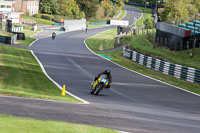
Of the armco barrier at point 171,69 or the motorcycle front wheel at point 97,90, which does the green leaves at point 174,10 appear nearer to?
the armco barrier at point 171,69

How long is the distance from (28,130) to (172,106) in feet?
37.8

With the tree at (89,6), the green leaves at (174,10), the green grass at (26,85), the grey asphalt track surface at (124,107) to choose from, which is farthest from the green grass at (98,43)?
the tree at (89,6)

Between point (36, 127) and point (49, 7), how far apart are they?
390 feet

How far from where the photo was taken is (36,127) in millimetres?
10688

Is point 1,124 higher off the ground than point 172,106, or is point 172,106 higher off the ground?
point 1,124

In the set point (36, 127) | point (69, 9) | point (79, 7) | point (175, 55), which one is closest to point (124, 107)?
point (36, 127)

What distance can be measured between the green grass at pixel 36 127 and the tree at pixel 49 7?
117459 millimetres

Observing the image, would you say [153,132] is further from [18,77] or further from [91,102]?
[18,77]

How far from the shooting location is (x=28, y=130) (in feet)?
33.5

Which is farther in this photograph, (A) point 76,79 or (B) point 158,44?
(B) point 158,44

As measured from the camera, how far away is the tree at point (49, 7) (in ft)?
417

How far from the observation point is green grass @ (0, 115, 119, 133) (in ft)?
33.3

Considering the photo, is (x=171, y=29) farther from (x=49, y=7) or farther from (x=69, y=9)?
(x=69, y=9)

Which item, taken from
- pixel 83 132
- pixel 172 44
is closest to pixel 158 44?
pixel 172 44
